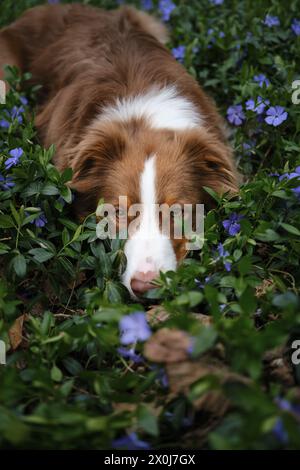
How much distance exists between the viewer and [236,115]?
13.5ft

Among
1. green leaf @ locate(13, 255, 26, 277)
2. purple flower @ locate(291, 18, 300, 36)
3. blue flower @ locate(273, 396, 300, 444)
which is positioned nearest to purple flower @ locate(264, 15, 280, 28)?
purple flower @ locate(291, 18, 300, 36)

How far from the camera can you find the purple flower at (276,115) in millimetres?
3605

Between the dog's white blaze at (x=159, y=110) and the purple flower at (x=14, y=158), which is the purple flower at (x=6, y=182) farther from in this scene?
the dog's white blaze at (x=159, y=110)

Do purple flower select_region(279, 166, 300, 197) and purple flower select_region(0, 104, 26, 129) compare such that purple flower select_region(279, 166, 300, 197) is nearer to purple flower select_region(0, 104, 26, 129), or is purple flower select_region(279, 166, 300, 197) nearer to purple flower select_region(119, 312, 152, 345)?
purple flower select_region(119, 312, 152, 345)

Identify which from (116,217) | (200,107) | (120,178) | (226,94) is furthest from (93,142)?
(226,94)

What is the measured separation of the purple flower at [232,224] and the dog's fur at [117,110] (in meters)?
0.29

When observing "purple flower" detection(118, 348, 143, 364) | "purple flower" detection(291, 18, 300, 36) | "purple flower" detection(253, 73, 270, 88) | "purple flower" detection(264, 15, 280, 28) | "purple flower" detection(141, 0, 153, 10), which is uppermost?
"purple flower" detection(141, 0, 153, 10)

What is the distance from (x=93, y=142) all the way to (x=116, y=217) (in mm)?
549

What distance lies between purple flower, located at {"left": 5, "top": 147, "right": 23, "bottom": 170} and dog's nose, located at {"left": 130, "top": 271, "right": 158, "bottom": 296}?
36.4 inches

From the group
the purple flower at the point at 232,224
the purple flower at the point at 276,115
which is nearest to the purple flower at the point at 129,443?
the purple flower at the point at 232,224

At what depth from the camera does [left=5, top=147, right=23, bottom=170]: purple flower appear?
309cm

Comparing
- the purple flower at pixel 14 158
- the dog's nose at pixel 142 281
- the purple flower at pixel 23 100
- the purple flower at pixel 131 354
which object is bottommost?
the purple flower at pixel 131 354

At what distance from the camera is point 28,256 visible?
2.91 m
